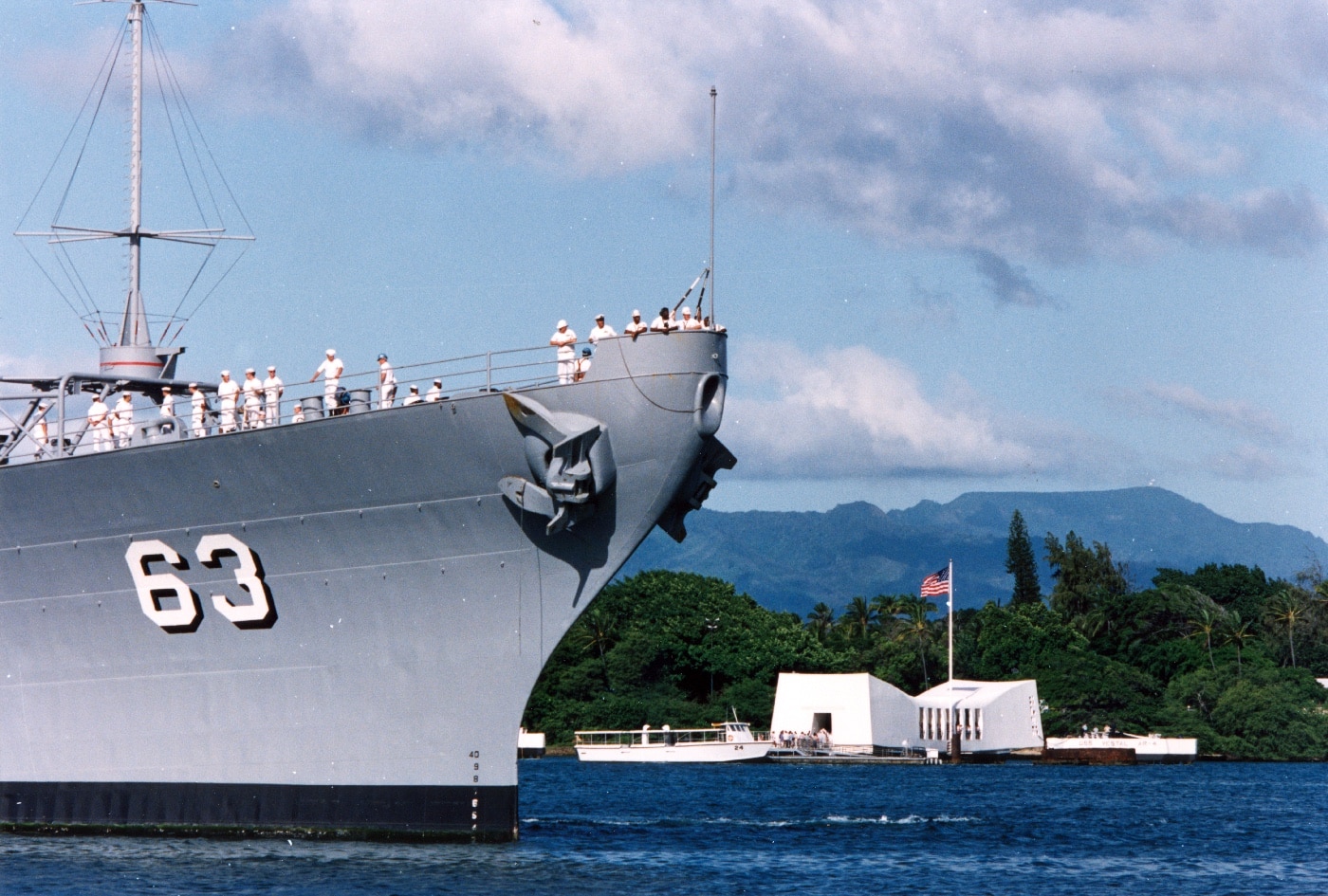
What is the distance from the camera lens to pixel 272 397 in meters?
27.4

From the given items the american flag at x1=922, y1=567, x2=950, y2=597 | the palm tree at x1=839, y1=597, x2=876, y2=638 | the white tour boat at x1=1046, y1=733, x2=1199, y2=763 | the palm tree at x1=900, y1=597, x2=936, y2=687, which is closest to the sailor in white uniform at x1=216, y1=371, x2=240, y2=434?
the american flag at x1=922, y1=567, x2=950, y2=597

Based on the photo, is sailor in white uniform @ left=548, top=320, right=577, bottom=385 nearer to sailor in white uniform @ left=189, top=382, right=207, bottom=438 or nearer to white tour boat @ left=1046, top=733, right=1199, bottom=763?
sailor in white uniform @ left=189, top=382, right=207, bottom=438

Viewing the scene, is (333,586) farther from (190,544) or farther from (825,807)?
(825,807)

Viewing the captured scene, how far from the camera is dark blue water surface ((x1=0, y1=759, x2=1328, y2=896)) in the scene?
2405 cm

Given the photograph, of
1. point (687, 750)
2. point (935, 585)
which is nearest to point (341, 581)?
point (935, 585)

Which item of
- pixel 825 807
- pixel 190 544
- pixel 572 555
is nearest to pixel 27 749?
pixel 190 544

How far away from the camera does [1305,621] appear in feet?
307

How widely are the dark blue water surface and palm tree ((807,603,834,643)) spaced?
50.0 meters

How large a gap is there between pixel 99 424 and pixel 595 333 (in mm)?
9598

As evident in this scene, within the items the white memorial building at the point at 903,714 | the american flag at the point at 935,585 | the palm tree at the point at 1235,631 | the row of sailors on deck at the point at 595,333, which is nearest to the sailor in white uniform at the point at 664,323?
the row of sailors on deck at the point at 595,333

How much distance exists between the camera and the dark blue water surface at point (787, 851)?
24.0m

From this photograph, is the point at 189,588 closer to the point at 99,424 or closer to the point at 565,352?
the point at 99,424

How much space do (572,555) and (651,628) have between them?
6314 centimetres

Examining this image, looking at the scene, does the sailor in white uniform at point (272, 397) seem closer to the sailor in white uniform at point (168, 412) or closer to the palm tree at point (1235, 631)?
the sailor in white uniform at point (168, 412)
